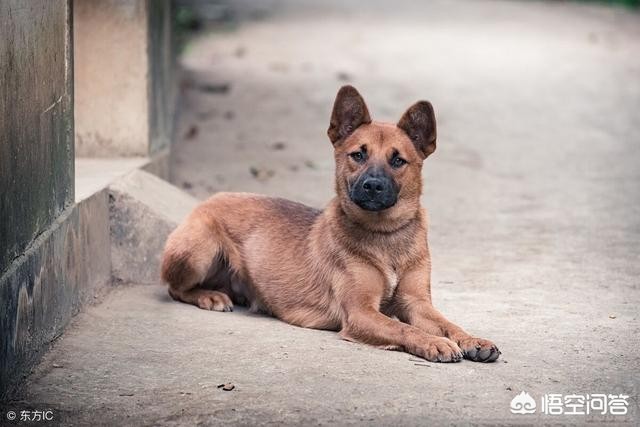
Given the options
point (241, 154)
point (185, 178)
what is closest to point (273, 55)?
point (241, 154)

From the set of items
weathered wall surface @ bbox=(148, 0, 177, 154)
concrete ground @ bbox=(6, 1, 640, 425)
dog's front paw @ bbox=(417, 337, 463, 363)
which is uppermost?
weathered wall surface @ bbox=(148, 0, 177, 154)

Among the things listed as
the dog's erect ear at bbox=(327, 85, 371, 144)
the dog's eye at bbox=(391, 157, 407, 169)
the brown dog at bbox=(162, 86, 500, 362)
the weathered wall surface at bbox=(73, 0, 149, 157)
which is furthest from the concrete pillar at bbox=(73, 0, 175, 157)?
the dog's eye at bbox=(391, 157, 407, 169)

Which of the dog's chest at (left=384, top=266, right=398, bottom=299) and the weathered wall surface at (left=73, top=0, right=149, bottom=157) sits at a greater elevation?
the weathered wall surface at (left=73, top=0, right=149, bottom=157)

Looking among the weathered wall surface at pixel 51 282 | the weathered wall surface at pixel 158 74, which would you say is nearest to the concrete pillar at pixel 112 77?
the weathered wall surface at pixel 158 74

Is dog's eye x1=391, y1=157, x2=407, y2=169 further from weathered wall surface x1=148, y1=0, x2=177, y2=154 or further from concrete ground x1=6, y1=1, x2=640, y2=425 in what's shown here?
weathered wall surface x1=148, y1=0, x2=177, y2=154

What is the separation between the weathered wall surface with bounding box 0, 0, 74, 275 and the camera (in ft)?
15.4

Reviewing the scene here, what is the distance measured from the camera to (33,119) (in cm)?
523

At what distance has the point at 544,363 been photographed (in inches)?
210

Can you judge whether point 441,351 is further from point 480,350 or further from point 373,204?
point 373,204

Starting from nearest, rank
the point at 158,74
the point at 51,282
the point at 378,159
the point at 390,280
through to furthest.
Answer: the point at 51,282 → the point at 378,159 → the point at 390,280 → the point at 158,74

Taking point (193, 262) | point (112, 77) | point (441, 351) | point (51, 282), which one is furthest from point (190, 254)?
point (112, 77)

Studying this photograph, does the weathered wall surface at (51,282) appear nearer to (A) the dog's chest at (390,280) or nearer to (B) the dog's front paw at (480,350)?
(A) the dog's chest at (390,280)

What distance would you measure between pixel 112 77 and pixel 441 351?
377 centimetres

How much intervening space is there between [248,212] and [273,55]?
33.2 feet
